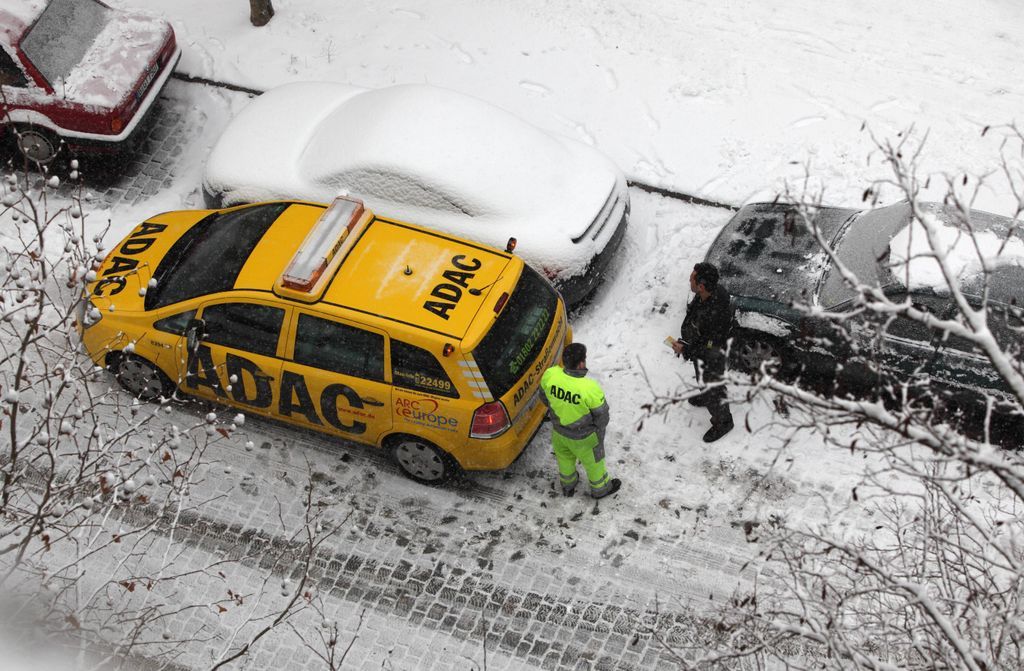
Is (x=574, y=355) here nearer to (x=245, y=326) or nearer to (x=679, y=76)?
(x=245, y=326)

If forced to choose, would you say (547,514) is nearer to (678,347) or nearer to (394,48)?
(678,347)

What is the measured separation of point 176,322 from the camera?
8.20m

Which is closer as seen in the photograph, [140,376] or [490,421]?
[490,421]

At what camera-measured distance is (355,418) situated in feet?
26.3

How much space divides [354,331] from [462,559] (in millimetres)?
1982

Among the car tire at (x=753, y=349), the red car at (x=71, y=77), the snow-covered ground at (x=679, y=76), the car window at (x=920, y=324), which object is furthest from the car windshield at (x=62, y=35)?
the car window at (x=920, y=324)

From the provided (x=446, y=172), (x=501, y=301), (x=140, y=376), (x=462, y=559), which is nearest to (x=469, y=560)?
(x=462, y=559)

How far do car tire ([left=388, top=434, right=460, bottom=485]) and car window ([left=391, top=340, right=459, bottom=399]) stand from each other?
55 cm

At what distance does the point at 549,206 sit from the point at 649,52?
3.91m

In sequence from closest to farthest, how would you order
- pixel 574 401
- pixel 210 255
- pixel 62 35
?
pixel 574 401
pixel 210 255
pixel 62 35

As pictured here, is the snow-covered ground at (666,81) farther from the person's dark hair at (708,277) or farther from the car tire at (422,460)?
the car tire at (422,460)

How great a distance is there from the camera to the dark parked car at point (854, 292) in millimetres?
7992

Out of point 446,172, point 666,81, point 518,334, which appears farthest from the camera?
point 666,81

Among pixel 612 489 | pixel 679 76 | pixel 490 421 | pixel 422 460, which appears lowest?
pixel 612 489
